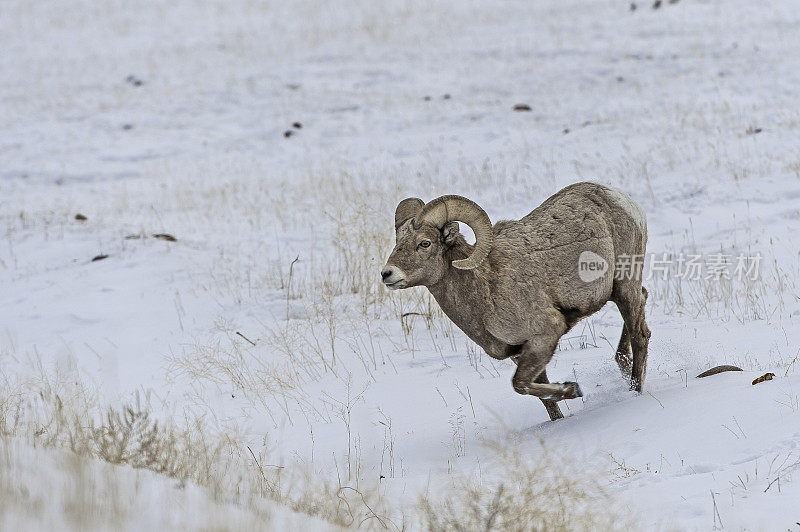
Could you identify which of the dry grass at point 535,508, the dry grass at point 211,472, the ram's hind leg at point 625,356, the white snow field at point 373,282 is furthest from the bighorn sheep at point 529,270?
the dry grass at point 211,472

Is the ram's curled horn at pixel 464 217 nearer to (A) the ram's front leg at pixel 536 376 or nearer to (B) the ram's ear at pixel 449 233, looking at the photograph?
(B) the ram's ear at pixel 449 233

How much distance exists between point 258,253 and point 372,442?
6100 millimetres

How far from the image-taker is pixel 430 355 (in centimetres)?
771

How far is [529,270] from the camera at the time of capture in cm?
571

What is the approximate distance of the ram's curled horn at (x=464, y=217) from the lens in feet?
17.8

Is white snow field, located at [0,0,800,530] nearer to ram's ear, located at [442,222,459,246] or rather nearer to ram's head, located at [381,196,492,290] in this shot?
ram's head, located at [381,196,492,290]

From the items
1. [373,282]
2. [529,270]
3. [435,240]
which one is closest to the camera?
[435,240]

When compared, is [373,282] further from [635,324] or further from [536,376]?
[536,376]

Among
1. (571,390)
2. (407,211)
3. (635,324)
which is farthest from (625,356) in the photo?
(407,211)

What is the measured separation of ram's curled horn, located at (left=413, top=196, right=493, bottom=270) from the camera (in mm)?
5414

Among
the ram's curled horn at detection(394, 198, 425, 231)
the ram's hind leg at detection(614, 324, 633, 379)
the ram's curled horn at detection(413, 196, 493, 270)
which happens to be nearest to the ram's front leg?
the ram's curled horn at detection(413, 196, 493, 270)

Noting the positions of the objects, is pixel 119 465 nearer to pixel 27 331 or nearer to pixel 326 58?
pixel 27 331

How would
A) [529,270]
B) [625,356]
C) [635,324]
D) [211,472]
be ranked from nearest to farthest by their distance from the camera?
1. [211,472]
2. [529,270]
3. [635,324]
4. [625,356]

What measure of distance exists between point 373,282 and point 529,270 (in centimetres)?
373
